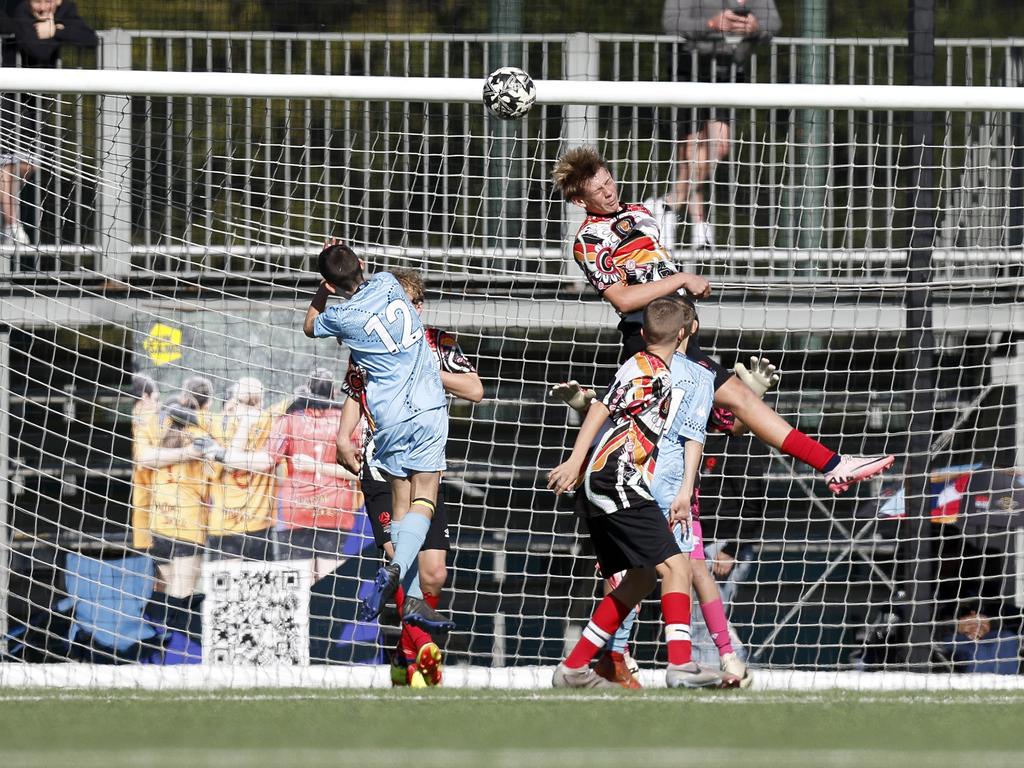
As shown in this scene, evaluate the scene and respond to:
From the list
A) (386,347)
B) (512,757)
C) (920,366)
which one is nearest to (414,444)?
(386,347)

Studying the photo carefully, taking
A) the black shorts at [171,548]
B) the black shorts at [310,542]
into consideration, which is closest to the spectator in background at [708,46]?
the black shorts at [310,542]

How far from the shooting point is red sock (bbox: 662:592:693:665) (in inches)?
213

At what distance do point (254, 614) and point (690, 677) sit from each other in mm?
2871

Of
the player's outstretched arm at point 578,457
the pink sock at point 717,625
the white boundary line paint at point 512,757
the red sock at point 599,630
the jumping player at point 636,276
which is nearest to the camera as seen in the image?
the white boundary line paint at point 512,757

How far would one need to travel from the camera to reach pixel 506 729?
4336 millimetres

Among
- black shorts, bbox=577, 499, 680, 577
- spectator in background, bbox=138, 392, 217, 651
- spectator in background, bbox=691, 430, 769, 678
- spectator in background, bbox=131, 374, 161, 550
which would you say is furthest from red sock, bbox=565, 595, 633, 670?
spectator in background, bbox=131, 374, 161, 550

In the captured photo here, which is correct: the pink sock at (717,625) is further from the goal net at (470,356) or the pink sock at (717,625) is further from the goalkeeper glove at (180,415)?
the goalkeeper glove at (180,415)

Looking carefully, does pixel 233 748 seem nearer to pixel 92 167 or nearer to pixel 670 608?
pixel 670 608

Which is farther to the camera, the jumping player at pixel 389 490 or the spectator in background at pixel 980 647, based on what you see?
the spectator in background at pixel 980 647

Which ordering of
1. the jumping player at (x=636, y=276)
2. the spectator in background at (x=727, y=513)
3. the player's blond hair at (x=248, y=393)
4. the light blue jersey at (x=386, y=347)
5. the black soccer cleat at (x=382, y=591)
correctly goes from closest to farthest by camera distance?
the black soccer cleat at (x=382, y=591) < the light blue jersey at (x=386, y=347) < the jumping player at (x=636, y=276) < the spectator in background at (x=727, y=513) < the player's blond hair at (x=248, y=393)

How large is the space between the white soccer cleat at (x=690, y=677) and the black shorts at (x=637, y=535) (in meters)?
0.38

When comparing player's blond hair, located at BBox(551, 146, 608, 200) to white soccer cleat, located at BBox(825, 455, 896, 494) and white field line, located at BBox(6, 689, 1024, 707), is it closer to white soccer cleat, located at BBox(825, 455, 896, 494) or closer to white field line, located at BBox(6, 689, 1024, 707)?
white soccer cleat, located at BBox(825, 455, 896, 494)

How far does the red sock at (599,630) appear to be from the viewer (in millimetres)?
5574

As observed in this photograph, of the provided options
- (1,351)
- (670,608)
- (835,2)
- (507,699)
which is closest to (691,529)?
(670,608)
